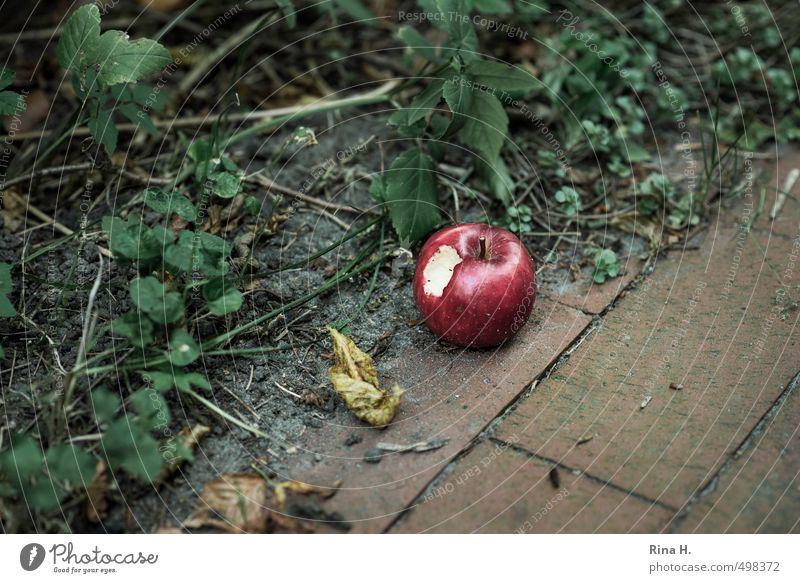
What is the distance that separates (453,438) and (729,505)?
488 millimetres

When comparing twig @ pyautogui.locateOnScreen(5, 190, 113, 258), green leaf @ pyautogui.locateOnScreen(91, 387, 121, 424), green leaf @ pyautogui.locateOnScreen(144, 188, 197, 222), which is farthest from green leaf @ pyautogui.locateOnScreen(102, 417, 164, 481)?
twig @ pyautogui.locateOnScreen(5, 190, 113, 258)

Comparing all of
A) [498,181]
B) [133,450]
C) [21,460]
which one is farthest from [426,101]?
[21,460]

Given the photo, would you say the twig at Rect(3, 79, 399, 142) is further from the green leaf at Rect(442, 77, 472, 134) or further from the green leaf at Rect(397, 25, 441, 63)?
the green leaf at Rect(442, 77, 472, 134)

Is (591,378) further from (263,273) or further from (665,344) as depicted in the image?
(263,273)

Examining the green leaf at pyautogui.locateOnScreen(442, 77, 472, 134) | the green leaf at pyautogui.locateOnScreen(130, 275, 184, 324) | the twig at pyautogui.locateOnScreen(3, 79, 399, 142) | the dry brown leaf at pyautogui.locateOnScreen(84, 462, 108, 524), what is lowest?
the dry brown leaf at pyautogui.locateOnScreen(84, 462, 108, 524)

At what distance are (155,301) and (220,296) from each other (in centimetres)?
13

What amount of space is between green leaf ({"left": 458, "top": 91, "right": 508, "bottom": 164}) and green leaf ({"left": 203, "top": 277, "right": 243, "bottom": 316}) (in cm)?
71

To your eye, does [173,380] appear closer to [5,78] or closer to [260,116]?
[5,78]

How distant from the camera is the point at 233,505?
4.59 feet

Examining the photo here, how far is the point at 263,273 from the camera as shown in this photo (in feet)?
5.98

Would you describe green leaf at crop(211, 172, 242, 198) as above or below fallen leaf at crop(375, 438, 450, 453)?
above

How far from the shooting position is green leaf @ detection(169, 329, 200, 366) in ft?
4.82

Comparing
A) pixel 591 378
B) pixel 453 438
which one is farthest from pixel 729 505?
pixel 453 438
